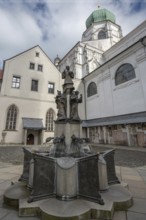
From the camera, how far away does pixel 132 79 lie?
17.4 meters

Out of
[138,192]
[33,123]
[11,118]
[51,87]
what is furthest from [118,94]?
[138,192]

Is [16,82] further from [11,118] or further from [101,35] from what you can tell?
[101,35]

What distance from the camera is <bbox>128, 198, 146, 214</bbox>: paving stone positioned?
2.65m

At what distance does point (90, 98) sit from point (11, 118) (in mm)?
13961

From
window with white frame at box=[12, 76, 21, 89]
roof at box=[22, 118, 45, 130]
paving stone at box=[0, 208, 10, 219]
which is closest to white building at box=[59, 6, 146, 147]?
roof at box=[22, 118, 45, 130]

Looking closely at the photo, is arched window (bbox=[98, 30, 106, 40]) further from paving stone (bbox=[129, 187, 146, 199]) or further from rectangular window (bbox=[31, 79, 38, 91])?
paving stone (bbox=[129, 187, 146, 199])

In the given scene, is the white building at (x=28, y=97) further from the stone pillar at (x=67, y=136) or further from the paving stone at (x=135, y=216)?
the paving stone at (x=135, y=216)

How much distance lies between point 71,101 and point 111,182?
2.95 m

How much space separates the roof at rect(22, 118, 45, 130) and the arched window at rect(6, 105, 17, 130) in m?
1.39

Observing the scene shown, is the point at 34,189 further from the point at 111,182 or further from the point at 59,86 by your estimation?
the point at 59,86

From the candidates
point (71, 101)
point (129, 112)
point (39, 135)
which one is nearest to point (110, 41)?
point (129, 112)

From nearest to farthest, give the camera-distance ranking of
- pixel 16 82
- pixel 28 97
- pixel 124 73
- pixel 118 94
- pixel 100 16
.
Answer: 1. pixel 124 73
2. pixel 118 94
3. pixel 16 82
4. pixel 28 97
5. pixel 100 16

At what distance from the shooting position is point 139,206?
2.81 meters

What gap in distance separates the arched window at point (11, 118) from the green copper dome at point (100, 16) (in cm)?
3634
